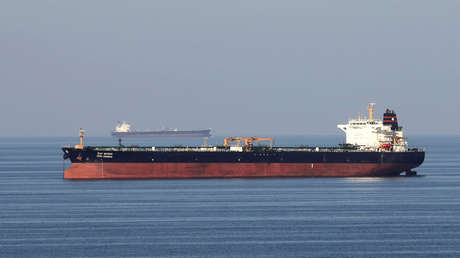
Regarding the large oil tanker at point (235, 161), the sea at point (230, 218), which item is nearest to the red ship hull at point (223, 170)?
the large oil tanker at point (235, 161)

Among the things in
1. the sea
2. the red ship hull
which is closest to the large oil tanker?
the red ship hull

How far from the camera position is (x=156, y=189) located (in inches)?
2874

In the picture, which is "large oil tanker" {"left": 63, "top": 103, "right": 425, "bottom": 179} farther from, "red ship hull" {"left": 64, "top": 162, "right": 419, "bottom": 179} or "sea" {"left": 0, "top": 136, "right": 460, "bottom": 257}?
"sea" {"left": 0, "top": 136, "right": 460, "bottom": 257}

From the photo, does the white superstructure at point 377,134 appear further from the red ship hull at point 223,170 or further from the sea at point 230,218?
the sea at point 230,218

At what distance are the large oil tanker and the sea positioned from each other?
4.05 ft

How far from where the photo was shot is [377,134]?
3499 inches

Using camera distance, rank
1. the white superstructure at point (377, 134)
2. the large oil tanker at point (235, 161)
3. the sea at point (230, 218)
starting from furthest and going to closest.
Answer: the white superstructure at point (377, 134) → the large oil tanker at point (235, 161) → the sea at point (230, 218)

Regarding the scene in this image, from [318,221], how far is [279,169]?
96.3 feet

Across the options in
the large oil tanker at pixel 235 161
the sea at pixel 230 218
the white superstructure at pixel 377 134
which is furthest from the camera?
the white superstructure at pixel 377 134

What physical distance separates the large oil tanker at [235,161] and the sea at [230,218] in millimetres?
1236

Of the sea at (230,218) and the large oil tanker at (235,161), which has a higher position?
the large oil tanker at (235,161)

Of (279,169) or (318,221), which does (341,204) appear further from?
(279,169)

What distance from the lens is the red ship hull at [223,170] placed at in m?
78.8

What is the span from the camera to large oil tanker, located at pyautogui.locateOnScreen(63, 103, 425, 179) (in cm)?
7838
